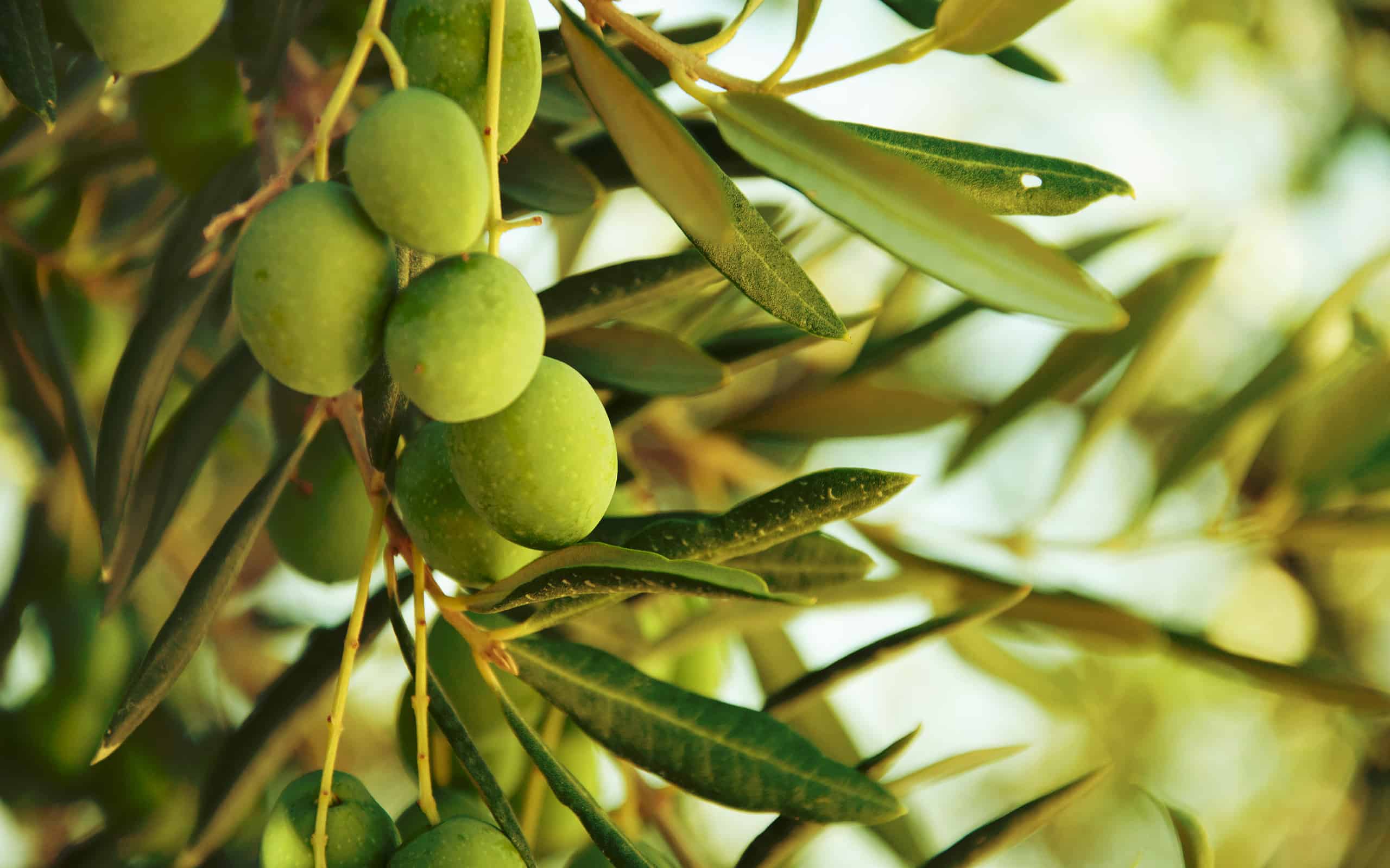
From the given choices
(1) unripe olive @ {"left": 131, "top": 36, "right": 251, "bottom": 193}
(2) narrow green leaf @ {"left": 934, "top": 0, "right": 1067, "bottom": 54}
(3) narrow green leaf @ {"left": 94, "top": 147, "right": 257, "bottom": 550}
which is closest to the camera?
(2) narrow green leaf @ {"left": 934, "top": 0, "right": 1067, "bottom": 54}

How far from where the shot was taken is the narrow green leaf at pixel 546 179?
86 cm

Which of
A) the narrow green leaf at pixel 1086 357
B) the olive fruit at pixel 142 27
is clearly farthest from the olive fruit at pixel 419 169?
the narrow green leaf at pixel 1086 357

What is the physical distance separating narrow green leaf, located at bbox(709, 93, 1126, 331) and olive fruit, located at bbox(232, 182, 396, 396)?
19 centimetres

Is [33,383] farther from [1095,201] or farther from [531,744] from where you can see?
[1095,201]

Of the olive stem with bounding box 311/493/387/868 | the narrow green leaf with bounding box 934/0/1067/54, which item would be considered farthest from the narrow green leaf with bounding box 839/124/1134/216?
the olive stem with bounding box 311/493/387/868

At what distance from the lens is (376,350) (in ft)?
1.85

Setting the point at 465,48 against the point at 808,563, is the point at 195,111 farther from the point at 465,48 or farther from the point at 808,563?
the point at 808,563

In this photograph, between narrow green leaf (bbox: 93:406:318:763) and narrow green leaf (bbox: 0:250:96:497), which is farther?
narrow green leaf (bbox: 0:250:96:497)

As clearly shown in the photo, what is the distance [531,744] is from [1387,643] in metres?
2.14

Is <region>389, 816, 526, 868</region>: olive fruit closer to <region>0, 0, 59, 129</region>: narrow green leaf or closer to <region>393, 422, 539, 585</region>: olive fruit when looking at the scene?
<region>393, 422, 539, 585</region>: olive fruit

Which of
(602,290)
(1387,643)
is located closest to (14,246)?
(602,290)

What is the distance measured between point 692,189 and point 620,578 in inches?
8.0

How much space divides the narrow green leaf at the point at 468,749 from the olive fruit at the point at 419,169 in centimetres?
32

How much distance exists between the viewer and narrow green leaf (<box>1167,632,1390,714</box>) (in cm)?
102
